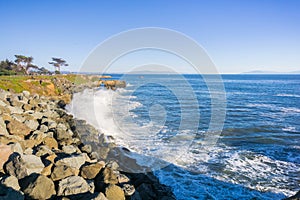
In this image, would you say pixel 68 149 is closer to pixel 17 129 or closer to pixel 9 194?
pixel 17 129

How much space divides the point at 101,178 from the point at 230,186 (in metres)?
4.45

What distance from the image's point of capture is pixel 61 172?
5465 millimetres

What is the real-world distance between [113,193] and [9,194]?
2184 millimetres

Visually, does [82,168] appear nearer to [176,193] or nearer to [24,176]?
[24,176]

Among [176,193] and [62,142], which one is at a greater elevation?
[62,142]

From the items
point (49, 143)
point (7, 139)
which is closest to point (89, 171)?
point (49, 143)

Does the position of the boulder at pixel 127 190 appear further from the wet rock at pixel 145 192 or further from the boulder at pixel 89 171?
the boulder at pixel 89 171

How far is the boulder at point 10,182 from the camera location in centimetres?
447

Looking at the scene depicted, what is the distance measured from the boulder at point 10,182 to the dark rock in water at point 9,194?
13 cm

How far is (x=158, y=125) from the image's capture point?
15.3m

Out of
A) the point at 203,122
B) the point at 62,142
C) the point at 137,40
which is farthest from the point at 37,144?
the point at 203,122

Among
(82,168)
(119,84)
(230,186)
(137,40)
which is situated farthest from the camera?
(119,84)

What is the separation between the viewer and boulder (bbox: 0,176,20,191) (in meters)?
4.47

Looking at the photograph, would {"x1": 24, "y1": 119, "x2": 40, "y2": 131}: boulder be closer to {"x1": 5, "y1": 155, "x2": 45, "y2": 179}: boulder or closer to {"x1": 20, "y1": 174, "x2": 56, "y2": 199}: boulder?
{"x1": 5, "y1": 155, "x2": 45, "y2": 179}: boulder
